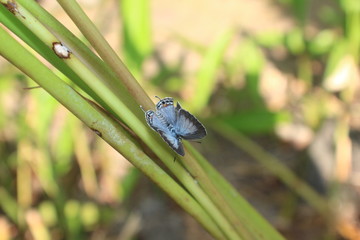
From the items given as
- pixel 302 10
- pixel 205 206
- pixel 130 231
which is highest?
pixel 302 10

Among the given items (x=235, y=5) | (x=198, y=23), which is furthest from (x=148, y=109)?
(x=235, y=5)

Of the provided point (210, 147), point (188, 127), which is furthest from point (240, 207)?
point (210, 147)

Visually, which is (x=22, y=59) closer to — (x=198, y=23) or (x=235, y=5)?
(x=198, y=23)

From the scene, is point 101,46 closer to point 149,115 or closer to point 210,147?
point 149,115

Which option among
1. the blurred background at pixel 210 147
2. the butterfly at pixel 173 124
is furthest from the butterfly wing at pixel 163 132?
the blurred background at pixel 210 147

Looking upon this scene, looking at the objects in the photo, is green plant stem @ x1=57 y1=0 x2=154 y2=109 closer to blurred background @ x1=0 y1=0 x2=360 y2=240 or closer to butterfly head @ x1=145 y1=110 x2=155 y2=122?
butterfly head @ x1=145 y1=110 x2=155 y2=122

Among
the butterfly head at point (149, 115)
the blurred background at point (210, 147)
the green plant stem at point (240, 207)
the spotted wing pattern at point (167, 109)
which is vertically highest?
the blurred background at point (210, 147)

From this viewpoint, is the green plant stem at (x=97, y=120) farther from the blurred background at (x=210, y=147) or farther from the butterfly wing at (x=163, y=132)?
the blurred background at (x=210, y=147)

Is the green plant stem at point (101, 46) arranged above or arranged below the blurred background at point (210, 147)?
below
